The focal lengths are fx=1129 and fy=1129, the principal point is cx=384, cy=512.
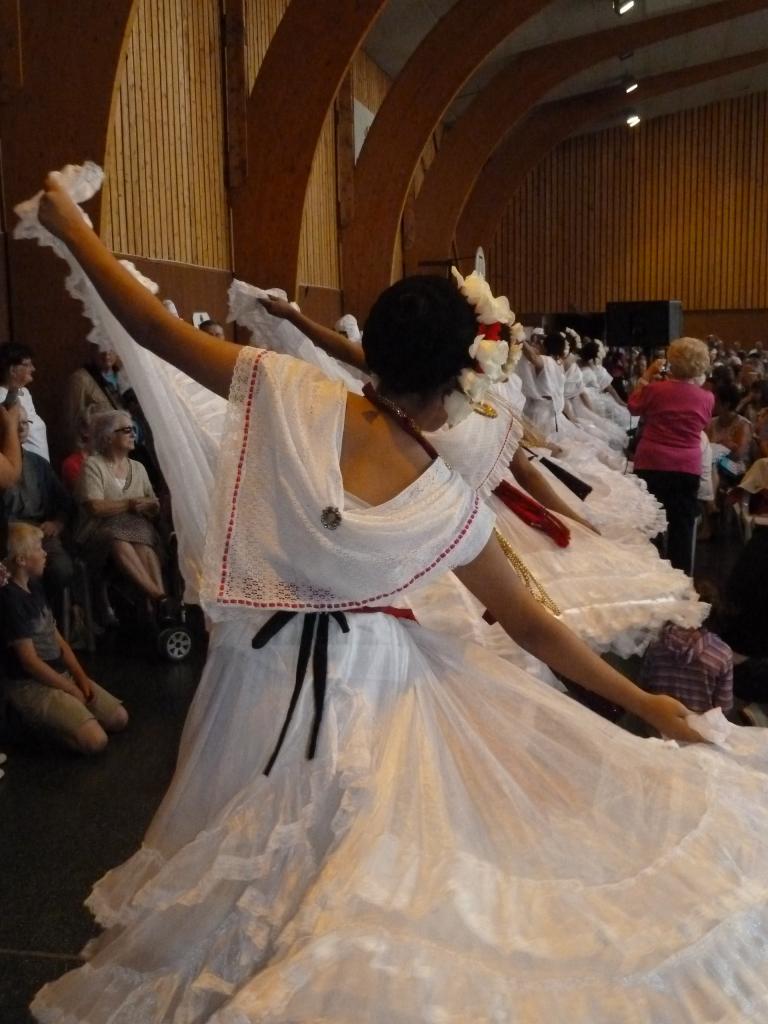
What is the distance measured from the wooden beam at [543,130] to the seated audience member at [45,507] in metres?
14.6

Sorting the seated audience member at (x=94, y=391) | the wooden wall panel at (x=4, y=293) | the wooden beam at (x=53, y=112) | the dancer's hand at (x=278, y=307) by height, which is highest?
the wooden beam at (x=53, y=112)

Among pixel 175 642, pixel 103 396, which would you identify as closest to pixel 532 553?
pixel 175 642

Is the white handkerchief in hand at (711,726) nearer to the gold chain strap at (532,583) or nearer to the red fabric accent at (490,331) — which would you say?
the red fabric accent at (490,331)

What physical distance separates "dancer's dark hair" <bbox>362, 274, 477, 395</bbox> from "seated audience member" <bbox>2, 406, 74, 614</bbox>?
3332 mm

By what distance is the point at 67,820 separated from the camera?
3529mm

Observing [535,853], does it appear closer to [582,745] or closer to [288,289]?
[582,745]

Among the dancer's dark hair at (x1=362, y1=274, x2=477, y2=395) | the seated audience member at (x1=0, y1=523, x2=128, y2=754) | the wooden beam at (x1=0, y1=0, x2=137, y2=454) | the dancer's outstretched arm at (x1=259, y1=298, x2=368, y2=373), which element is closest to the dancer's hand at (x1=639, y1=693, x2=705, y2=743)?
the dancer's dark hair at (x1=362, y1=274, x2=477, y2=395)

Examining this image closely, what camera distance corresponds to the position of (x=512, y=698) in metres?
1.90

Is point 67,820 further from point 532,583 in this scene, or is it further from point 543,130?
point 543,130

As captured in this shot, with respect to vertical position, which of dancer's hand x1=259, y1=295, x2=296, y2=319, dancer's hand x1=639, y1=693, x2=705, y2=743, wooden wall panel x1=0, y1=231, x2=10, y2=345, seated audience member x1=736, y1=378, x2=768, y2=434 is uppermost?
wooden wall panel x1=0, y1=231, x2=10, y2=345

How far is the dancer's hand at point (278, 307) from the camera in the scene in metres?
3.20

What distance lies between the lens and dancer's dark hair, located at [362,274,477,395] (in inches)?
69.3

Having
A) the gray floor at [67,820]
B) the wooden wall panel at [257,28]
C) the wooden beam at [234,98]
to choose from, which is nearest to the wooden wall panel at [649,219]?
the wooden wall panel at [257,28]

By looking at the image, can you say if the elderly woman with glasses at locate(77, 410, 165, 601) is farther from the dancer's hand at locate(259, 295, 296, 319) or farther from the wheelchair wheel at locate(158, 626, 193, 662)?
the dancer's hand at locate(259, 295, 296, 319)
